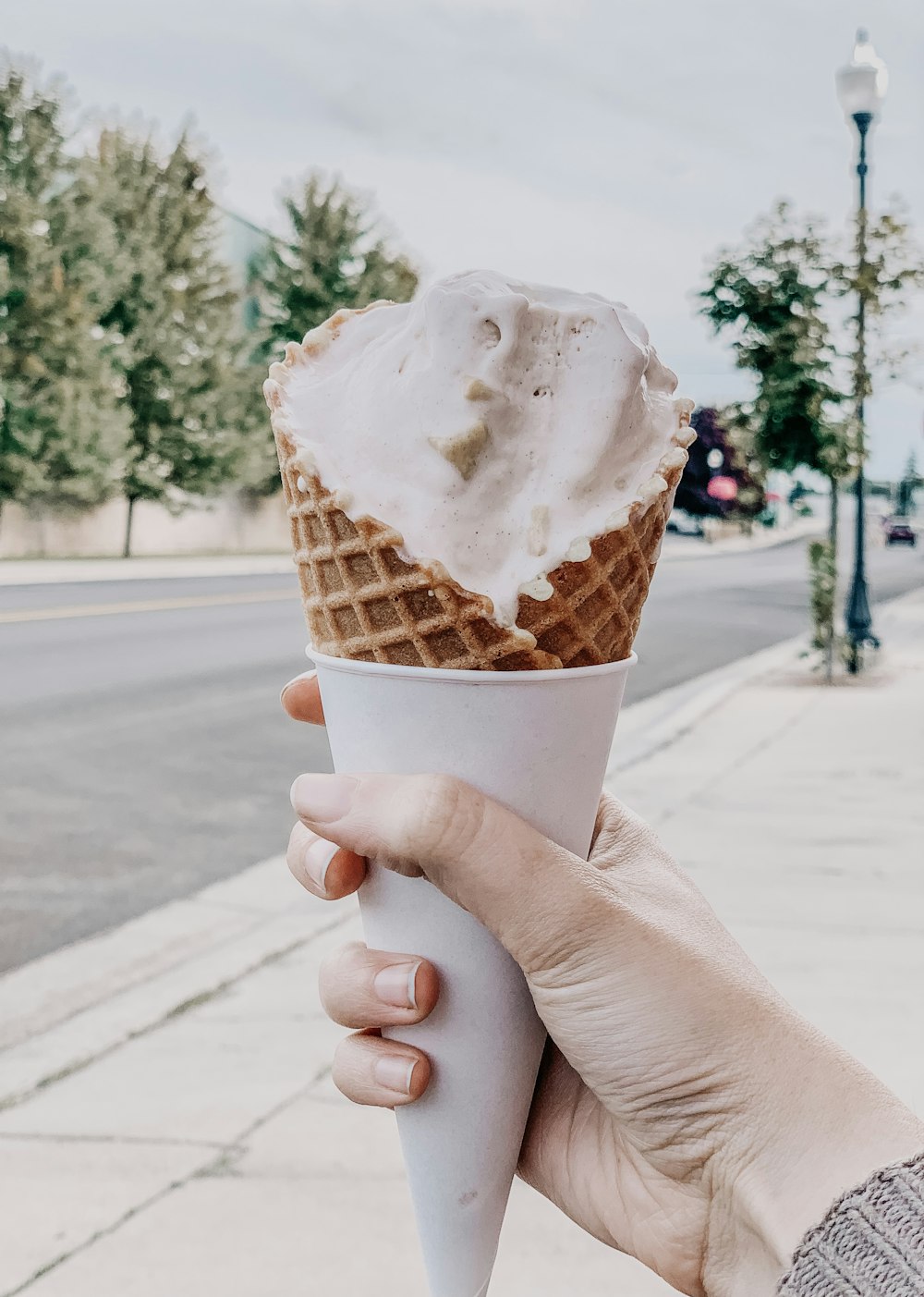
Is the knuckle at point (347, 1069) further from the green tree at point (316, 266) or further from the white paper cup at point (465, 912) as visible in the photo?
the green tree at point (316, 266)

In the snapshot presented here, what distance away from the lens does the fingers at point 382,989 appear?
1729mm

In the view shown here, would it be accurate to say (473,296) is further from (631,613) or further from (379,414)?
(631,613)

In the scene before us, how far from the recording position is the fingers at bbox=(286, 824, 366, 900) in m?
1.83

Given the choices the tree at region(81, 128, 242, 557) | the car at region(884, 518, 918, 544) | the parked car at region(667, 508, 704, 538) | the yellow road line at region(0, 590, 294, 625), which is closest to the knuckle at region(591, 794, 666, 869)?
the yellow road line at region(0, 590, 294, 625)

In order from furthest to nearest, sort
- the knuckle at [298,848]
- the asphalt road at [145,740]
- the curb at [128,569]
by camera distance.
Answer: the curb at [128,569] < the asphalt road at [145,740] < the knuckle at [298,848]

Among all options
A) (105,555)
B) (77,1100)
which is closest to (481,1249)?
(77,1100)

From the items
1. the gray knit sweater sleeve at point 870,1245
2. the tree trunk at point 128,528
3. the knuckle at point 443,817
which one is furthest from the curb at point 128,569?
the gray knit sweater sleeve at point 870,1245

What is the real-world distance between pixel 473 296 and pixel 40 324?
29.2 metres

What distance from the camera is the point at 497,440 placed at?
1.62 meters

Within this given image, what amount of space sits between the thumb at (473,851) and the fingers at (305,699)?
0.44 metres

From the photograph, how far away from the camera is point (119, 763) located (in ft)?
26.7

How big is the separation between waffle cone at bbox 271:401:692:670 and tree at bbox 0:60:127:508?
28.5 m

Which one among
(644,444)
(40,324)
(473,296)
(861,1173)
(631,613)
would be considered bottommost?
(861,1173)

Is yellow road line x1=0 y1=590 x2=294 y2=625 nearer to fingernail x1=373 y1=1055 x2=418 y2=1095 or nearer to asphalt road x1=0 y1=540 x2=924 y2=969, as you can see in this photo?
asphalt road x1=0 y1=540 x2=924 y2=969
